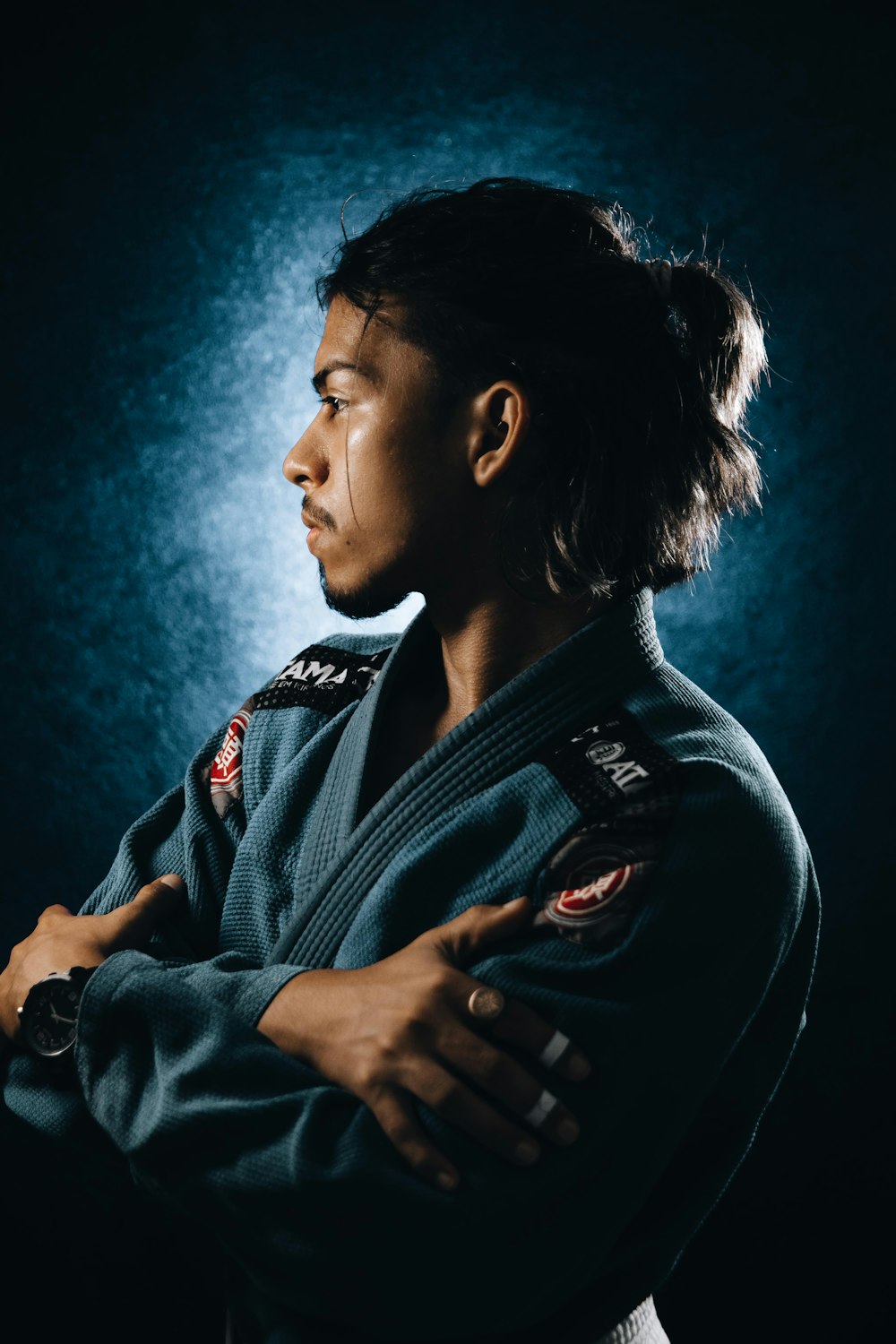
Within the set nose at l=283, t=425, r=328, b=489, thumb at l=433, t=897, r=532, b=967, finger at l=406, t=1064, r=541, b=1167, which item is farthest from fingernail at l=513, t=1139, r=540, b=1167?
nose at l=283, t=425, r=328, b=489

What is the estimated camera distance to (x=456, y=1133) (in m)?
0.87

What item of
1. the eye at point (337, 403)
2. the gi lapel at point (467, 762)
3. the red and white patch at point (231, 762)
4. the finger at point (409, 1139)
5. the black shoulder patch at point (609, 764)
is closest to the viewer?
the finger at point (409, 1139)

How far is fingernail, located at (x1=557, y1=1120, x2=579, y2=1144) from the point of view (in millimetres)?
867

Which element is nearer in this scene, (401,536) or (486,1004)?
(486,1004)

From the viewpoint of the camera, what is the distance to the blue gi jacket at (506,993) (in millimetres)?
881

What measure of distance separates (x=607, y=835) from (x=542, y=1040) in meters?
0.18

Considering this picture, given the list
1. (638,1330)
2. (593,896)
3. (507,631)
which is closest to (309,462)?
(507,631)

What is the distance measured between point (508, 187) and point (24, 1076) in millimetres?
1048

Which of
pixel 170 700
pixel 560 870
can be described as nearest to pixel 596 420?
pixel 560 870

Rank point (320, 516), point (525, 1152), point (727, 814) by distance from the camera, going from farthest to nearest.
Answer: point (320, 516) → point (727, 814) → point (525, 1152)

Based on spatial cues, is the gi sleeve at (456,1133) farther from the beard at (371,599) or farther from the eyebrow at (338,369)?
the eyebrow at (338,369)

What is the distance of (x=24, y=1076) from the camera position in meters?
1.08

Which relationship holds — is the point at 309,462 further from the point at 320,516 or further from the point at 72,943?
the point at 72,943

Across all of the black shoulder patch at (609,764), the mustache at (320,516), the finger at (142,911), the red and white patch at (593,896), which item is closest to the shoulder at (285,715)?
the finger at (142,911)
